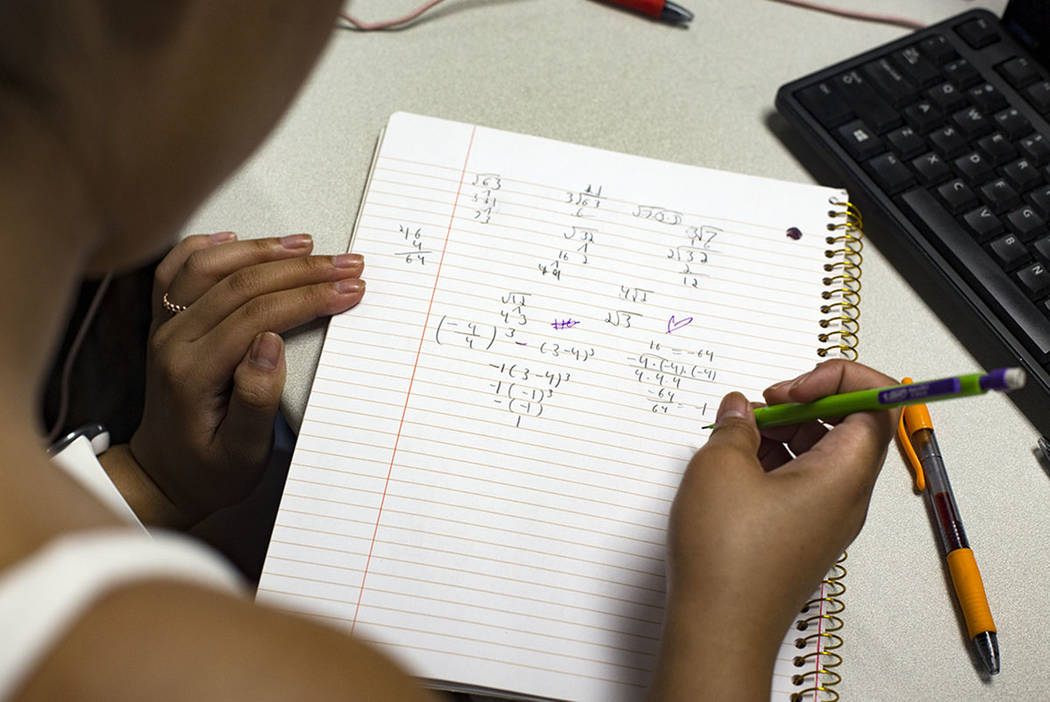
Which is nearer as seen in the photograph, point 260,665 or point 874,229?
point 260,665

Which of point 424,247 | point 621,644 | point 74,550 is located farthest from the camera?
point 424,247

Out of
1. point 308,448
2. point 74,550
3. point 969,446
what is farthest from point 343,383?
point 969,446

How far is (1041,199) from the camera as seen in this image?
64 centimetres

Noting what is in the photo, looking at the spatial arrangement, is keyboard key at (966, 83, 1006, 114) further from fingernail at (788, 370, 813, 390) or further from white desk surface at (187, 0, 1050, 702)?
fingernail at (788, 370, 813, 390)

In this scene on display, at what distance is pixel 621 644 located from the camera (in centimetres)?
50

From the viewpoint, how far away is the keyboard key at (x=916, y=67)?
2.28 ft

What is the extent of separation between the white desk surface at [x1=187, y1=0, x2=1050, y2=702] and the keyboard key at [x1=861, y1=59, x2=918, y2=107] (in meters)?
0.06

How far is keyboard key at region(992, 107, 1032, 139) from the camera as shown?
67 centimetres

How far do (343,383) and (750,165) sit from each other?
0.38 m

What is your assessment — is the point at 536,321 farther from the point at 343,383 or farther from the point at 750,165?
the point at 750,165

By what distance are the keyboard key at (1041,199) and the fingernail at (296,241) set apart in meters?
0.54

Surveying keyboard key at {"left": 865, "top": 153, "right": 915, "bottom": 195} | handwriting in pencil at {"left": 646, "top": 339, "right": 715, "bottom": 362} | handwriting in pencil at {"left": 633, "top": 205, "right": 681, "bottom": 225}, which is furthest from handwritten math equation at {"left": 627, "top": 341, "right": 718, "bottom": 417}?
keyboard key at {"left": 865, "top": 153, "right": 915, "bottom": 195}

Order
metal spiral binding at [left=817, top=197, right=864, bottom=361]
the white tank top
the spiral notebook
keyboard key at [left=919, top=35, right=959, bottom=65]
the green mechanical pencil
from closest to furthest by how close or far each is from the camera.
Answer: the white tank top < the green mechanical pencil < the spiral notebook < metal spiral binding at [left=817, top=197, right=864, bottom=361] < keyboard key at [left=919, top=35, right=959, bottom=65]

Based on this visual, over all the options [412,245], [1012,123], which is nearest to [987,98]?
[1012,123]
